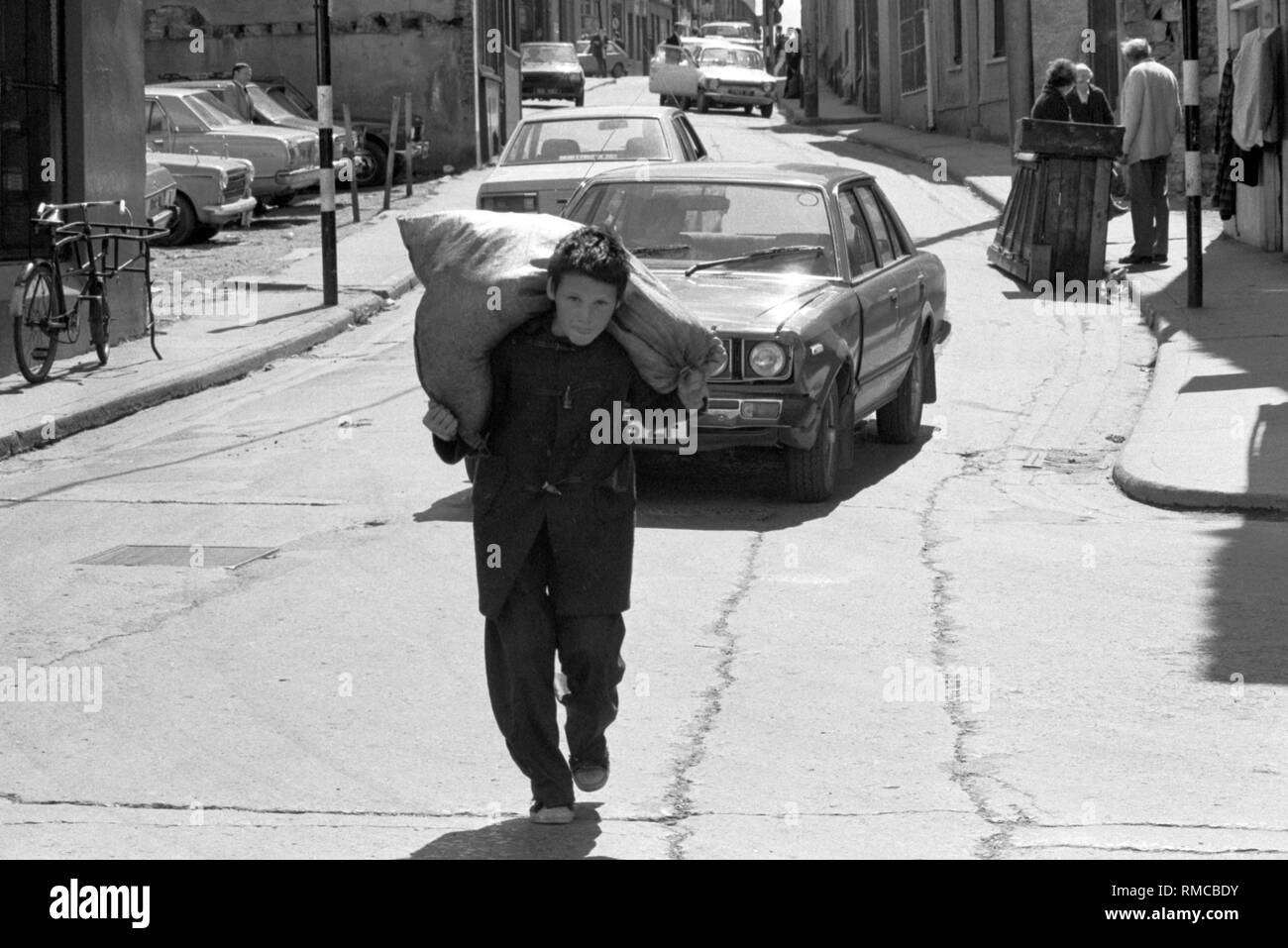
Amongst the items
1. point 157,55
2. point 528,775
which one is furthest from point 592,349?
point 157,55

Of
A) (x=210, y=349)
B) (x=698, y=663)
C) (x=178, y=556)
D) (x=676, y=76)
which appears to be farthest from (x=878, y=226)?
(x=676, y=76)

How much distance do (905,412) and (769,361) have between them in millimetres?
2344

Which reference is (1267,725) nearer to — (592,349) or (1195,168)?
(592,349)

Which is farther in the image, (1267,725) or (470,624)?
(470,624)

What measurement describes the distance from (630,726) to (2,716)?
1.98 metres

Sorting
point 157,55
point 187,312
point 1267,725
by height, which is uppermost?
point 157,55

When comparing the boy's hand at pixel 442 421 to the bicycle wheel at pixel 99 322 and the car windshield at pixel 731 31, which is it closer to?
the bicycle wheel at pixel 99 322

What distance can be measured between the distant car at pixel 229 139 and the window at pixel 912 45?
52.5 ft

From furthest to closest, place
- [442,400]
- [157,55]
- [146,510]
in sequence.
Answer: [157,55], [146,510], [442,400]

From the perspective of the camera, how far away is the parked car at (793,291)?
8969 millimetres

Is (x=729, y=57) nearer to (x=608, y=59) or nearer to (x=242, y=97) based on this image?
(x=242, y=97)

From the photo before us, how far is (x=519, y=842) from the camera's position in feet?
15.9

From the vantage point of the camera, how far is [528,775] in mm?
4969

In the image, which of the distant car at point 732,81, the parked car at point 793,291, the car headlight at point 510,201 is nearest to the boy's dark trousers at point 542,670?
the parked car at point 793,291
